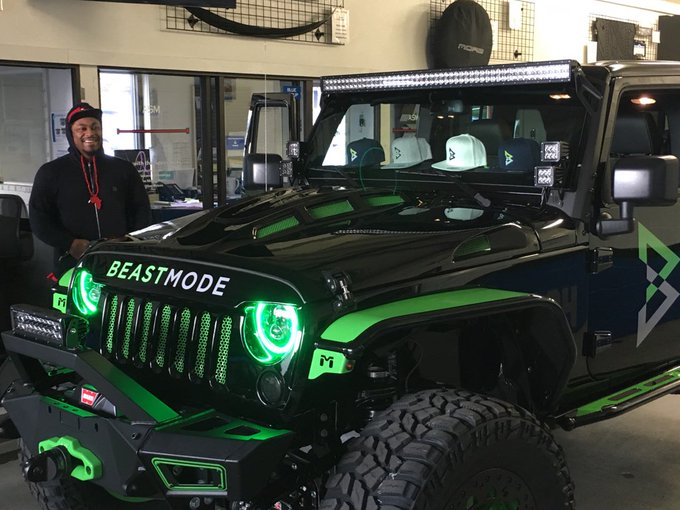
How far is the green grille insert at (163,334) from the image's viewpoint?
2434 mm

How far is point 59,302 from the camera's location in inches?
112

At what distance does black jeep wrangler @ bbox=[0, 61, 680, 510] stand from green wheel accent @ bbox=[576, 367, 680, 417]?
0.4 inches

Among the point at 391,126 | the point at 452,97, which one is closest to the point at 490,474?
the point at 452,97

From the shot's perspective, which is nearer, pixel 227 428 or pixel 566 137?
pixel 227 428

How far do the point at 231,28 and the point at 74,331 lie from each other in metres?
4.65

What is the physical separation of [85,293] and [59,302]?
14 cm

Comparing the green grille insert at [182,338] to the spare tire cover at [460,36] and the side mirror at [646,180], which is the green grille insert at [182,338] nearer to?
the side mirror at [646,180]

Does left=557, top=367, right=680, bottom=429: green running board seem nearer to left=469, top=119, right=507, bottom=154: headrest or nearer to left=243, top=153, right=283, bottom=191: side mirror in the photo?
left=469, top=119, right=507, bottom=154: headrest

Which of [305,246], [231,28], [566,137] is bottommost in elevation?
[305,246]

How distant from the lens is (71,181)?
4.46m

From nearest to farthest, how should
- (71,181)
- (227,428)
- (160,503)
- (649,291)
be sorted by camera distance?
1. (227,428)
2. (160,503)
3. (649,291)
4. (71,181)

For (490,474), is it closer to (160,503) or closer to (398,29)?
(160,503)

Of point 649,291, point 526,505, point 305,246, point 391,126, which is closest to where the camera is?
point 526,505

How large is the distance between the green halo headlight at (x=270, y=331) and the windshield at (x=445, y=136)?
1.20 meters
